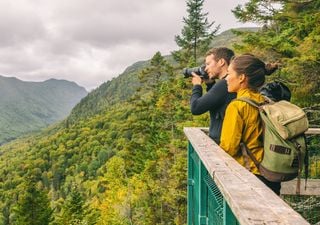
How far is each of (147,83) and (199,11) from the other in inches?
553

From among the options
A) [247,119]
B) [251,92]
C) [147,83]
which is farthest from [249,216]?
[147,83]

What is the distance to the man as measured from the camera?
3078mm

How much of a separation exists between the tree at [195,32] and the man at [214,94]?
31.4 m

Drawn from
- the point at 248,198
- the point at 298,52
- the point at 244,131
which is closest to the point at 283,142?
the point at 244,131

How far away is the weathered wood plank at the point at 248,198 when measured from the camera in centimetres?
116

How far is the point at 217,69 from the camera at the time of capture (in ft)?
11.2

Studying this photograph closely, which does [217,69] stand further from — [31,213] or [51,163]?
[51,163]

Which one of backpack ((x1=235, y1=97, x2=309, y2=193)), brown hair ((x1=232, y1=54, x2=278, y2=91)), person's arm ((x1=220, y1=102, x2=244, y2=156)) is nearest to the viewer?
backpack ((x1=235, y1=97, x2=309, y2=193))

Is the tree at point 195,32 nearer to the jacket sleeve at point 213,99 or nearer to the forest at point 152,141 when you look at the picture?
the forest at point 152,141

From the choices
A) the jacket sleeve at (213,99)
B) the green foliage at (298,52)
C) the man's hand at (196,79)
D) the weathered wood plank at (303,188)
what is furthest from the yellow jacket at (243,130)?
the green foliage at (298,52)

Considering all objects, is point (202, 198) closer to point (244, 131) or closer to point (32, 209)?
point (244, 131)

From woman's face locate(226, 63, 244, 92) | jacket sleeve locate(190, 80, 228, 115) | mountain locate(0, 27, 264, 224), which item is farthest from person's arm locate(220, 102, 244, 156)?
mountain locate(0, 27, 264, 224)

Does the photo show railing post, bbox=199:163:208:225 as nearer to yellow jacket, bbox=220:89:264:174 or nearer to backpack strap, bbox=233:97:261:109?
yellow jacket, bbox=220:89:264:174

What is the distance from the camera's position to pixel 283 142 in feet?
7.17
